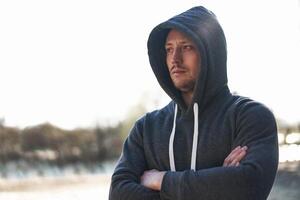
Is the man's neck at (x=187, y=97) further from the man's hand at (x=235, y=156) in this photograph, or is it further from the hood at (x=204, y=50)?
the man's hand at (x=235, y=156)

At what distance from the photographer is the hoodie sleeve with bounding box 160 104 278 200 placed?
2.58 meters

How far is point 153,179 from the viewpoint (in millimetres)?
2785

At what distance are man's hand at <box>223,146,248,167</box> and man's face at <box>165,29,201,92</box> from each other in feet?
1.23

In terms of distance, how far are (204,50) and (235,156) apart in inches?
18.7

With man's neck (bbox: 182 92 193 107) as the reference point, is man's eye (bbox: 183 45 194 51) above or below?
above

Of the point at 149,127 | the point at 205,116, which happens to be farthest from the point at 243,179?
the point at 149,127

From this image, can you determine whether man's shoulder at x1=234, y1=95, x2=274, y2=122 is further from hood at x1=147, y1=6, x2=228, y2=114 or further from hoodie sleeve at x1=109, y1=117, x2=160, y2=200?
hoodie sleeve at x1=109, y1=117, x2=160, y2=200

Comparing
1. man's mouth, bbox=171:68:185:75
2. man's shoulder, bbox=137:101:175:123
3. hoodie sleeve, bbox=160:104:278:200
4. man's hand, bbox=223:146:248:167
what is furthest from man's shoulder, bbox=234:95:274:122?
man's shoulder, bbox=137:101:175:123

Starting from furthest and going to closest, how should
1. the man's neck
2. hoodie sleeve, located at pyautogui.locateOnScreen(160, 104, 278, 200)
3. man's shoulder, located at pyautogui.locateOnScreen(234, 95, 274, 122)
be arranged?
the man's neck → man's shoulder, located at pyautogui.locateOnScreen(234, 95, 274, 122) → hoodie sleeve, located at pyautogui.locateOnScreen(160, 104, 278, 200)

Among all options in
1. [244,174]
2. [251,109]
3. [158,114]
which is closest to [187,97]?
[158,114]

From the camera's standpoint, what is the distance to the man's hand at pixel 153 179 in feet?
9.02

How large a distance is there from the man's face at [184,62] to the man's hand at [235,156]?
0.37 m

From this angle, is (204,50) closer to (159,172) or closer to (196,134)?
(196,134)

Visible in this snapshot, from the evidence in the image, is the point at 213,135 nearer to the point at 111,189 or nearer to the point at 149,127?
the point at 149,127
